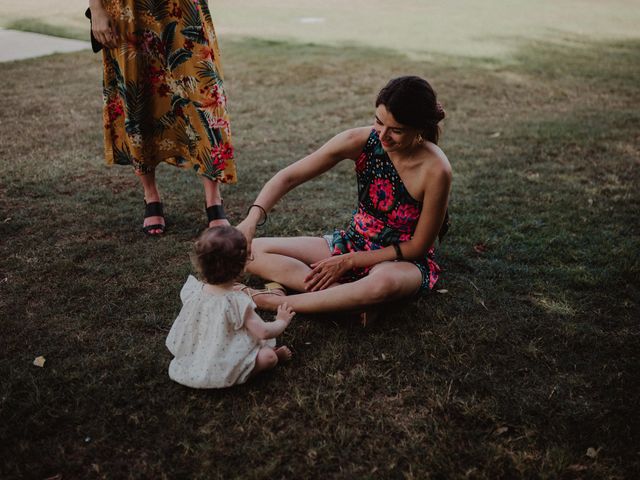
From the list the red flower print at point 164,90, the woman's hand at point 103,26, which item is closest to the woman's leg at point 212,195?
the red flower print at point 164,90

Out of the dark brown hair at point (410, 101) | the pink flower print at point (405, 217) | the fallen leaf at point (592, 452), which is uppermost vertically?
the dark brown hair at point (410, 101)

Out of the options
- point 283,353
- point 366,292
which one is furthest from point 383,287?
point 283,353

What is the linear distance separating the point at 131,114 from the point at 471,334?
7.66 feet

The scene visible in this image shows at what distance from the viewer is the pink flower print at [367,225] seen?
2.78m

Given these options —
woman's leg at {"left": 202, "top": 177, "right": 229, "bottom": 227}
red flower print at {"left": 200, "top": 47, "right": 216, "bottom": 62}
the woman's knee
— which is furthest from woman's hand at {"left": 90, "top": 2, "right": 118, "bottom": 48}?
the woman's knee

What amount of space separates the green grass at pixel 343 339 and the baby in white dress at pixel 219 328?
3.7 inches

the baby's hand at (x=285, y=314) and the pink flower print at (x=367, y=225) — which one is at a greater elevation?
the pink flower print at (x=367, y=225)

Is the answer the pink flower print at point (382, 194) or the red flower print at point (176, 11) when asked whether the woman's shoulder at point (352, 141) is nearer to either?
the pink flower print at point (382, 194)

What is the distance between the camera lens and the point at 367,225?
281cm

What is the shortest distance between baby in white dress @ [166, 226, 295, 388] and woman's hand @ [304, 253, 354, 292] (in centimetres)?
55

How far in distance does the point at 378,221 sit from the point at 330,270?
14.3 inches

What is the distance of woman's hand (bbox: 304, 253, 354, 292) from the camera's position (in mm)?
2666

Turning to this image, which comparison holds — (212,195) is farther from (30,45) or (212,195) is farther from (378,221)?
(30,45)

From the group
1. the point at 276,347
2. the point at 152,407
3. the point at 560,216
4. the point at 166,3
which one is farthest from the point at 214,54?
the point at 560,216
